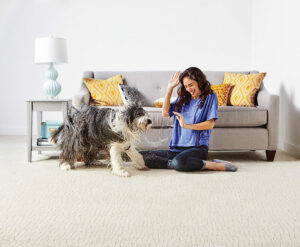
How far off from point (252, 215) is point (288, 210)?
0.23 meters

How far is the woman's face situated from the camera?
294 centimetres

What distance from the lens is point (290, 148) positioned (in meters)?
3.99

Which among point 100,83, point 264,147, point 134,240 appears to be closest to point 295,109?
point 264,147

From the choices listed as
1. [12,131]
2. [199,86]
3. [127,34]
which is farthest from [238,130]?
[12,131]

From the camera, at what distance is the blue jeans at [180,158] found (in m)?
2.90

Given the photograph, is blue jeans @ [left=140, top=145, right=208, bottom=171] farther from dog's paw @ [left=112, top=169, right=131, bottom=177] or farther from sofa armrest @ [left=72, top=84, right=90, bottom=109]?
sofa armrest @ [left=72, top=84, right=90, bottom=109]

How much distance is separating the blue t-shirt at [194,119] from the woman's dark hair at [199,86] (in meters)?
0.03

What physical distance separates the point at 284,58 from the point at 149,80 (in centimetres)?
148

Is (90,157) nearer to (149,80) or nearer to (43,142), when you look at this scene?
(43,142)

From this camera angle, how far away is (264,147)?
11.3 ft

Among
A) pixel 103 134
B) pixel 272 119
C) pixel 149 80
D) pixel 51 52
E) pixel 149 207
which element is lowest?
pixel 149 207

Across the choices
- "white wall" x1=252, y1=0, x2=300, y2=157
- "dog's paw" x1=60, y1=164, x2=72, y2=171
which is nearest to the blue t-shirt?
"dog's paw" x1=60, y1=164, x2=72, y2=171

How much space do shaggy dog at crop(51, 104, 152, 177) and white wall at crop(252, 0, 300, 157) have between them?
1.84 metres

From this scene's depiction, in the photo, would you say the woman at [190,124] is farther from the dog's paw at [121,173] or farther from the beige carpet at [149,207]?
the dog's paw at [121,173]
